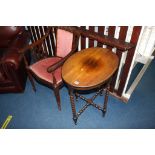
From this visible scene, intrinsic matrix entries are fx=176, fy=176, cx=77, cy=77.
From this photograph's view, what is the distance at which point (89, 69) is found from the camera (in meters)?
2.04

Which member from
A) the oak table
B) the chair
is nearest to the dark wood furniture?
the chair

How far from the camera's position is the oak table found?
1.90 metres

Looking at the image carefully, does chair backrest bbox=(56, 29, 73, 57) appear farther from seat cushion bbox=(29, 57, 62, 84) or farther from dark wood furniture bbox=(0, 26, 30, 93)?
dark wood furniture bbox=(0, 26, 30, 93)

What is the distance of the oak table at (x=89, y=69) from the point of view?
6.23ft

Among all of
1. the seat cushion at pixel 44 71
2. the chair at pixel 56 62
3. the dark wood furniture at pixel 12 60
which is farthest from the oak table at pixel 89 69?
the dark wood furniture at pixel 12 60

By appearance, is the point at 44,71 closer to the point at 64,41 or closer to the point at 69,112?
the point at 64,41

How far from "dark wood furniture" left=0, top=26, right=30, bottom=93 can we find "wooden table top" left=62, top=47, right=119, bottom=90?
0.88m

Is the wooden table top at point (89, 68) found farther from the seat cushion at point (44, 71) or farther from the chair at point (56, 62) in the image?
the seat cushion at point (44, 71)

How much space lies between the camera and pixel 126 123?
8.23 feet

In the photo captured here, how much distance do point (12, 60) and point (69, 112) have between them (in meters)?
1.14
